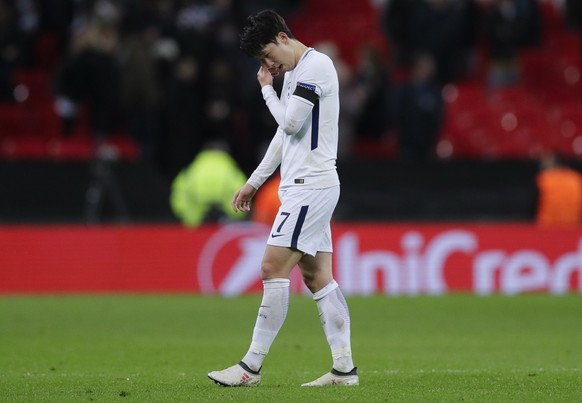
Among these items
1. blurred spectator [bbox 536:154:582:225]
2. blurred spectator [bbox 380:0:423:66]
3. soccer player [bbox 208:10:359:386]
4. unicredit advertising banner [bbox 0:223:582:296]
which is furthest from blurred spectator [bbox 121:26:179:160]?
soccer player [bbox 208:10:359:386]

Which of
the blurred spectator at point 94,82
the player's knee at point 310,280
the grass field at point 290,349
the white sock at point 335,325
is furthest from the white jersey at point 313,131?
the blurred spectator at point 94,82

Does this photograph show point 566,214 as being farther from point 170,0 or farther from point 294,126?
point 294,126

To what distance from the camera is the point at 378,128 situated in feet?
69.0

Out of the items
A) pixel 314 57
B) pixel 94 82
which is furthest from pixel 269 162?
pixel 94 82

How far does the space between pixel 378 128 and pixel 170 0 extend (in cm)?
406

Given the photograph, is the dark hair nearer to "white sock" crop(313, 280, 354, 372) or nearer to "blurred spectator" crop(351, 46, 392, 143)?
"white sock" crop(313, 280, 354, 372)

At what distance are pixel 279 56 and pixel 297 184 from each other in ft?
2.65

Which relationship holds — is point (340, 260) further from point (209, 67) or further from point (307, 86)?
point (307, 86)

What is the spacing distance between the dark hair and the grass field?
6.95 ft

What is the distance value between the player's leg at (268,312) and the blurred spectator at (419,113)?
11973mm

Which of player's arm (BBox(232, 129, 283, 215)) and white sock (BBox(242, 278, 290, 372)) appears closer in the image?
white sock (BBox(242, 278, 290, 372))

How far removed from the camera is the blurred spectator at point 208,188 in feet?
60.5

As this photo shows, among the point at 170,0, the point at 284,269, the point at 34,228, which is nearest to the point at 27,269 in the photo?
the point at 34,228

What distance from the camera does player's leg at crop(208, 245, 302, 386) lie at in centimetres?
Result: 807
